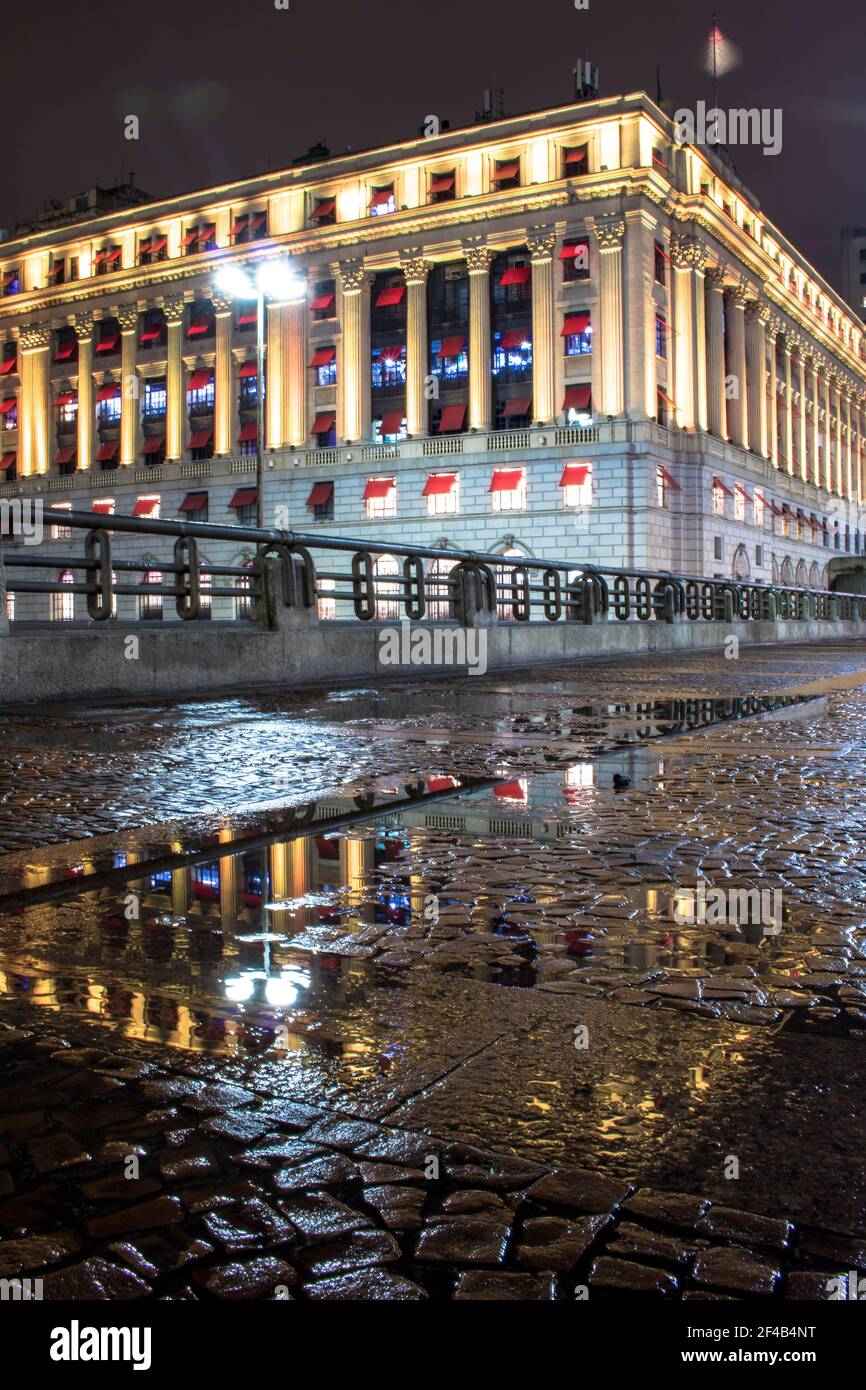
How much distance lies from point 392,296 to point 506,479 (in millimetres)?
13541

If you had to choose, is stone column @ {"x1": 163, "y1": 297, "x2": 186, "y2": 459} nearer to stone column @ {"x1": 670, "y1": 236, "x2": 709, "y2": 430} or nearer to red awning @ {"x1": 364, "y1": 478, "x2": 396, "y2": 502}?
red awning @ {"x1": 364, "y1": 478, "x2": 396, "y2": 502}

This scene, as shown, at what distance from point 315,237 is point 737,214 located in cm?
2507

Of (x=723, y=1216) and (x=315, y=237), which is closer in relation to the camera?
(x=723, y=1216)

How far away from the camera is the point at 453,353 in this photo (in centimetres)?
6406

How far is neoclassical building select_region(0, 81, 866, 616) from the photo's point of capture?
5888 cm

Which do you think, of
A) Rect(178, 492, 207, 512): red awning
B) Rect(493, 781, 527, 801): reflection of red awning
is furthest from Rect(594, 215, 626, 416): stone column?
Rect(493, 781, 527, 801): reflection of red awning

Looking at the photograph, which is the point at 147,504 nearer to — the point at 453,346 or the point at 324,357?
the point at 324,357

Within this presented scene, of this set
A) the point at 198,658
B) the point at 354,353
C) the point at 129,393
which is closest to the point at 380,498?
the point at 354,353

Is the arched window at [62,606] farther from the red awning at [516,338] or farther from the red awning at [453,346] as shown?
the red awning at [516,338]

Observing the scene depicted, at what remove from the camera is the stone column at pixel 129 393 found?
73.9m

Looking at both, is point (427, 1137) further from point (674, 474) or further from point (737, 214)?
point (737, 214)

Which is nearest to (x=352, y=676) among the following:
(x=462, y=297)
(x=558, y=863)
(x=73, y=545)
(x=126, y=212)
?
(x=558, y=863)

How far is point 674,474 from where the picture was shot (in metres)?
61.0
